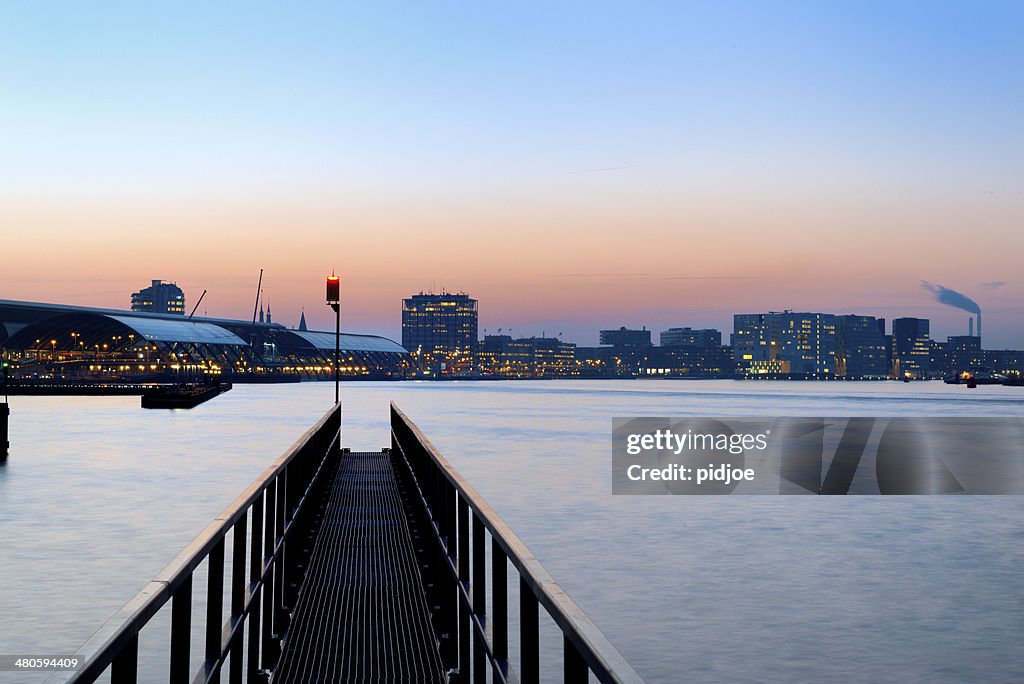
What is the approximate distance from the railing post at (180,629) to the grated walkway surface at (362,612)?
13.9 feet

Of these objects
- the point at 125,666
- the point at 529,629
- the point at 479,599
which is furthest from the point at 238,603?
the point at 125,666

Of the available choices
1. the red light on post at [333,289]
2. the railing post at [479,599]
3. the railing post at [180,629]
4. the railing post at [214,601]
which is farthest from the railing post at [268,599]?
the red light on post at [333,289]

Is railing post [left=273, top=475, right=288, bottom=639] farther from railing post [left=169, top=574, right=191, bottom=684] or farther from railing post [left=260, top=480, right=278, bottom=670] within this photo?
railing post [left=169, top=574, right=191, bottom=684]

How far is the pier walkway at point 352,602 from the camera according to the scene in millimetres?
4129

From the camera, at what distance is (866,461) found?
5931cm

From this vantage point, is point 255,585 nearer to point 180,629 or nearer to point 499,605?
point 499,605

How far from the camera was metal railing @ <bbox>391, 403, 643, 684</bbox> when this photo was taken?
3771 mm

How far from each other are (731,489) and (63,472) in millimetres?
26784

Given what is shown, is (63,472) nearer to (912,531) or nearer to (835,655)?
(912,531)

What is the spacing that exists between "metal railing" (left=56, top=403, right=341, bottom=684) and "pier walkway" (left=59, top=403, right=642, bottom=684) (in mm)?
14

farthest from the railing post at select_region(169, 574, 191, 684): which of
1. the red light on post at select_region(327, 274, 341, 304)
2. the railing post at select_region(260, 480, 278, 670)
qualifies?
the red light on post at select_region(327, 274, 341, 304)

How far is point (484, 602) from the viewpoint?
807 cm

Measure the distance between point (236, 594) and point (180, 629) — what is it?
3.16 meters

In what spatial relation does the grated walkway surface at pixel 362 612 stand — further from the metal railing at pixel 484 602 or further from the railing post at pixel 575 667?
the railing post at pixel 575 667
